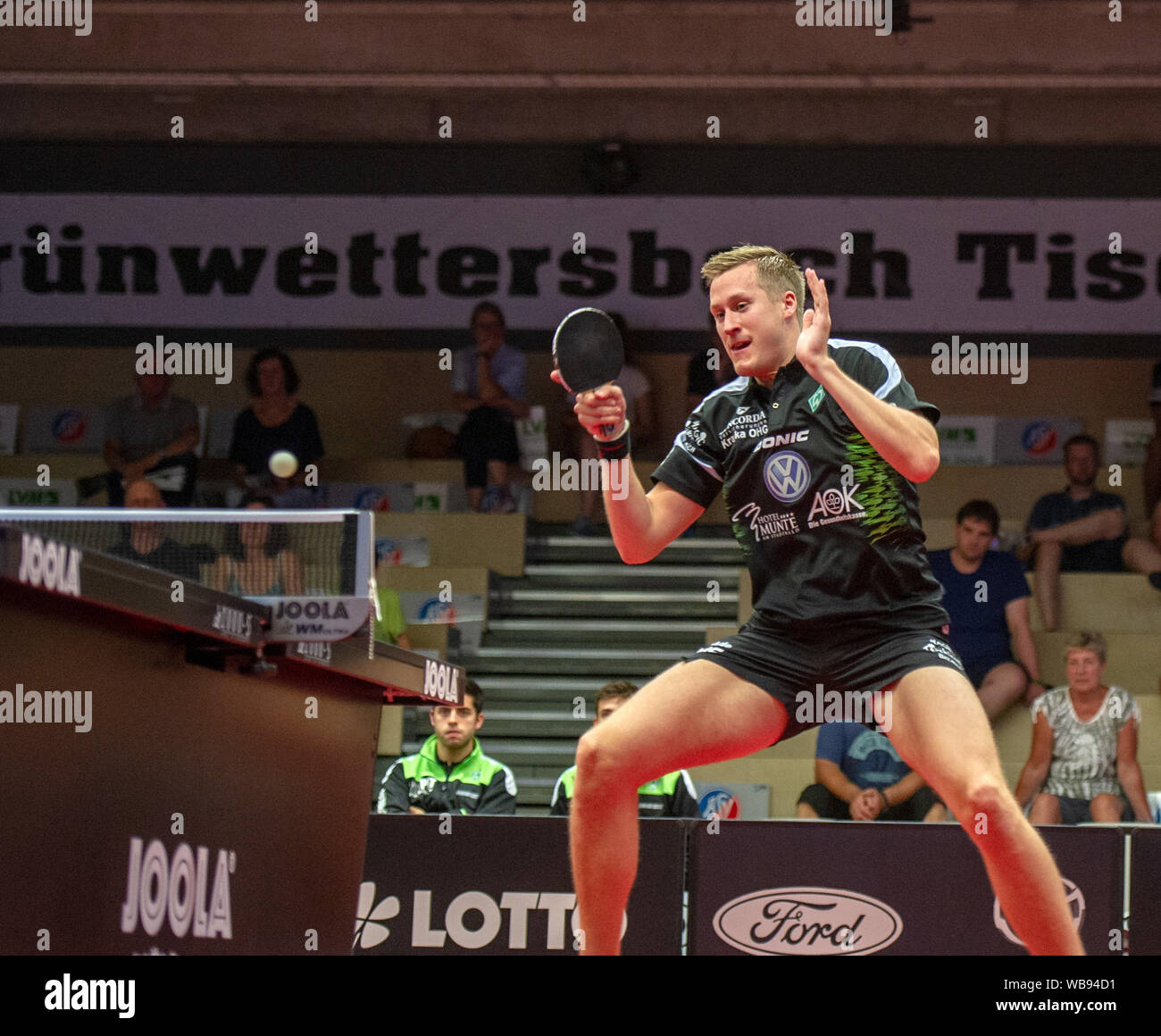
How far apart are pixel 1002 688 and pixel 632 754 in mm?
6028

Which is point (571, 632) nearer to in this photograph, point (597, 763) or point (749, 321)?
point (749, 321)

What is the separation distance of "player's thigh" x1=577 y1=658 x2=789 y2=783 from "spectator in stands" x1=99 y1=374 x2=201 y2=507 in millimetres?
7756

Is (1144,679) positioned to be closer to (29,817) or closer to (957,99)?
(957,99)

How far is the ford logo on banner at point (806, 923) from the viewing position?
661 cm

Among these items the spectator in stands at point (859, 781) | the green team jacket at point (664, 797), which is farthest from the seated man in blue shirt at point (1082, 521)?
the green team jacket at point (664, 797)

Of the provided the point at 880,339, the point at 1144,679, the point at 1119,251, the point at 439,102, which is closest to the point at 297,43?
the point at 439,102

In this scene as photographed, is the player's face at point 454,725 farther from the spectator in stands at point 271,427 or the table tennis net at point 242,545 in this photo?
the spectator in stands at point 271,427

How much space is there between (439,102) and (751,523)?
9.80m

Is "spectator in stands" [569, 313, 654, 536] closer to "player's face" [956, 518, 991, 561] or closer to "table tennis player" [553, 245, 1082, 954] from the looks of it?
"player's face" [956, 518, 991, 561]

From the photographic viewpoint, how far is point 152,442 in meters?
11.6

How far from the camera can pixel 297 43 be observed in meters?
12.2

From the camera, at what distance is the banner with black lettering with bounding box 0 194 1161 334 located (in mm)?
12555

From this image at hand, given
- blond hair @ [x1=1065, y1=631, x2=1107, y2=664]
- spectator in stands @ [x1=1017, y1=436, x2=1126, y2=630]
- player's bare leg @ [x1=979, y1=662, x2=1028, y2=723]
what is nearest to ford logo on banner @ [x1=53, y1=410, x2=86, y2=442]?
spectator in stands @ [x1=1017, y1=436, x2=1126, y2=630]
